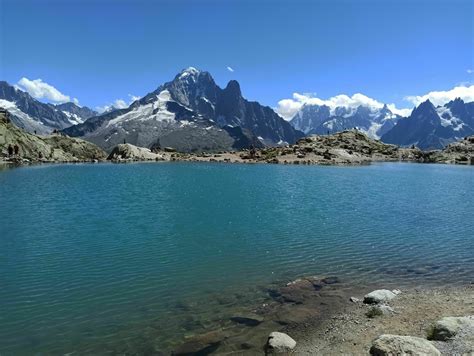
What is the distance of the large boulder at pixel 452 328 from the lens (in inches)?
779

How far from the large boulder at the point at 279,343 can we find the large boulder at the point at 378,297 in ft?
26.4

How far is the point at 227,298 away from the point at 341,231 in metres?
24.2

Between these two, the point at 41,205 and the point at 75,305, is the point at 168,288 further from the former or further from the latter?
the point at 41,205

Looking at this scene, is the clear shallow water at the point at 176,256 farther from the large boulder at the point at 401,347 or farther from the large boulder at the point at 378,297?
the large boulder at the point at 401,347

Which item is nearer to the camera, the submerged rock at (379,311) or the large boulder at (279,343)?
the large boulder at (279,343)

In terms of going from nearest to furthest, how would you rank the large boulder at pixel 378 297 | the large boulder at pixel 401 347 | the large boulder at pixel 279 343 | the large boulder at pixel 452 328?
the large boulder at pixel 401 347 → the large boulder at pixel 452 328 → the large boulder at pixel 279 343 → the large boulder at pixel 378 297

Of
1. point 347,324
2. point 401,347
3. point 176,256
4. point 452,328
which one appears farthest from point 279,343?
point 176,256

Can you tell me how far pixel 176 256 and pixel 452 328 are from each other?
23916mm

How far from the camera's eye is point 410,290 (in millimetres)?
29719

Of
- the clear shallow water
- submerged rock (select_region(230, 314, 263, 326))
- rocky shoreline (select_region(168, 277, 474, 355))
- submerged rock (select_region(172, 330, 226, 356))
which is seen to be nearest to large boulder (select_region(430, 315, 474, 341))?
rocky shoreline (select_region(168, 277, 474, 355))

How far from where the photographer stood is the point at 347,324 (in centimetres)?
2355

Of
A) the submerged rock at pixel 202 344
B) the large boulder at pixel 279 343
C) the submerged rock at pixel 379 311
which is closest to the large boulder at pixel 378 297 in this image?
the submerged rock at pixel 379 311

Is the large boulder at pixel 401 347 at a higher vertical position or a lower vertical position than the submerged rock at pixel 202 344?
higher

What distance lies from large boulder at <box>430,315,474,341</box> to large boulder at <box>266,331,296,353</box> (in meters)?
7.37
